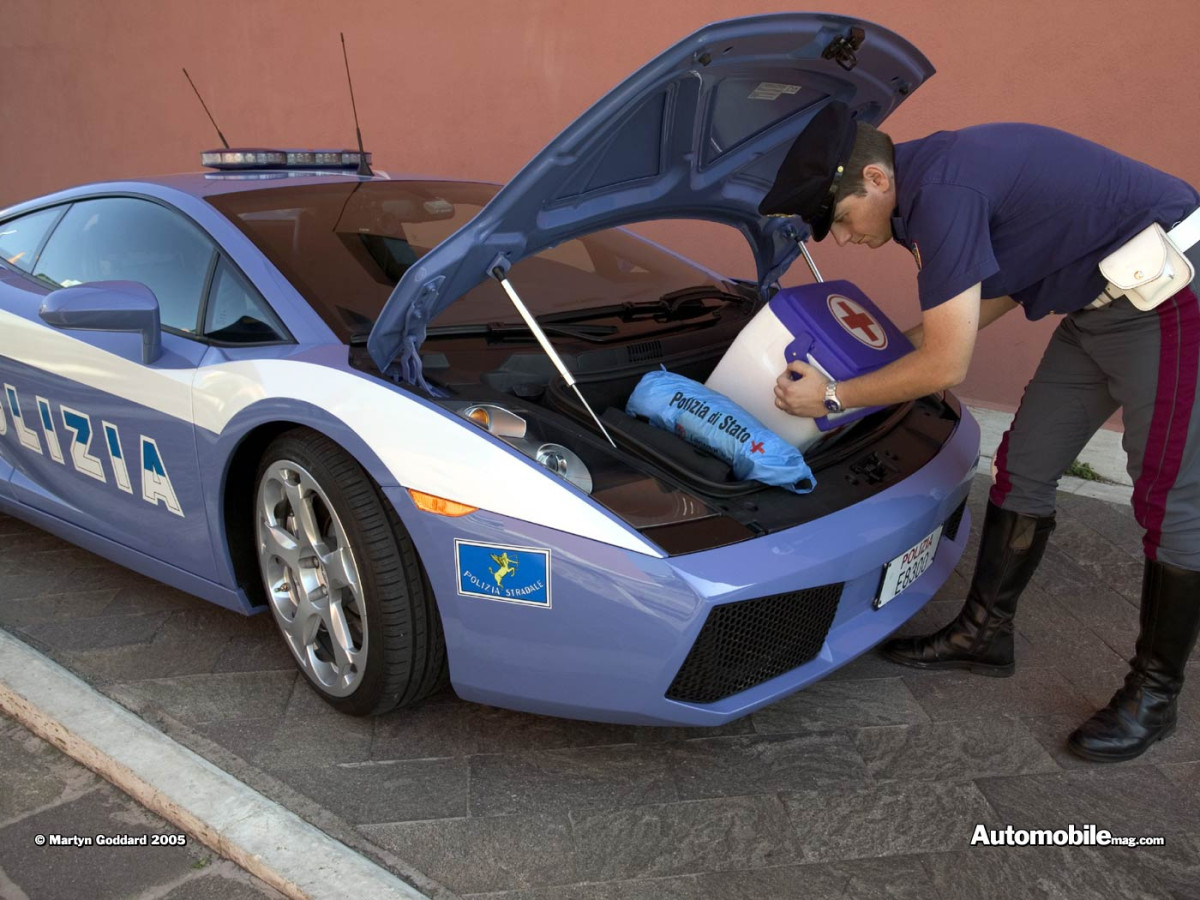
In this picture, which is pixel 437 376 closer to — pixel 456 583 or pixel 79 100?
pixel 456 583

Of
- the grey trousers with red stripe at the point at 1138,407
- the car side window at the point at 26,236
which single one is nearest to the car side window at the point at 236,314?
the car side window at the point at 26,236

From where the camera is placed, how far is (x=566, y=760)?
232 centimetres

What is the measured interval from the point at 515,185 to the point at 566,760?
1.29 m

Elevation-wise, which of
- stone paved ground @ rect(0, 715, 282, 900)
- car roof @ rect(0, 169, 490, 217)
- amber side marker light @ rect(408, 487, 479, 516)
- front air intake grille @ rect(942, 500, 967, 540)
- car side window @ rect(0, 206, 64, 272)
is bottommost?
stone paved ground @ rect(0, 715, 282, 900)

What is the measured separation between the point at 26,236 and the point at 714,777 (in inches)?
110

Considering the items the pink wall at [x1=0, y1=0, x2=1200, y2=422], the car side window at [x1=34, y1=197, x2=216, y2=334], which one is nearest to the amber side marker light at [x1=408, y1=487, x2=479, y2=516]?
the car side window at [x1=34, y1=197, x2=216, y2=334]

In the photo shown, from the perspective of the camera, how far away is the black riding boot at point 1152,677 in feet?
7.64

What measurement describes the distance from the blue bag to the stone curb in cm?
112

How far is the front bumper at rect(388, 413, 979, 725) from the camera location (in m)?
1.94

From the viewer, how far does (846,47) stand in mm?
2281

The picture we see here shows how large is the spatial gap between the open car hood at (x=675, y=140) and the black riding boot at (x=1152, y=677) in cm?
138

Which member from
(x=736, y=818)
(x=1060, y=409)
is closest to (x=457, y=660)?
(x=736, y=818)

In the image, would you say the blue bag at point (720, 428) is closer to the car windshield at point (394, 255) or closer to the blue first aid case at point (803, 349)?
the blue first aid case at point (803, 349)

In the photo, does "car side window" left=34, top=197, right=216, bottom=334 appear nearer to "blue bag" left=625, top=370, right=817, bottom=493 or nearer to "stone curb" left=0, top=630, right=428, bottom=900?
"stone curb" left=0, top=630, right=428, bottom=900
